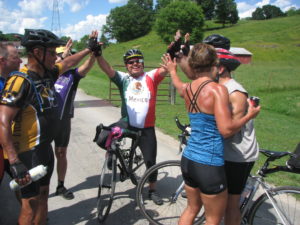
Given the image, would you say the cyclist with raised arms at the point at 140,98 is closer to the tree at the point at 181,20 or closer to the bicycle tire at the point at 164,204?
the bicycle tire at the point at 164,204

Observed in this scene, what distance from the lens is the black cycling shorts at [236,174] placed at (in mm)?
2562

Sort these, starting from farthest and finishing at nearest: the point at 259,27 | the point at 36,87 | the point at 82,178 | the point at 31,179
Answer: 1. the point at 259,27
2. the point at 82,178
3. the point at 36,87
4. the point at 31,179

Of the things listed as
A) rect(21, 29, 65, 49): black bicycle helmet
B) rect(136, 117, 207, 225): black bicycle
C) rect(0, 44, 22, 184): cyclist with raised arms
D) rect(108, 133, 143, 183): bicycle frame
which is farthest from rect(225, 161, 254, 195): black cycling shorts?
rect(0, 44, 22, 184): cyclist with raised arms

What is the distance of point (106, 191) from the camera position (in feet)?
11.4

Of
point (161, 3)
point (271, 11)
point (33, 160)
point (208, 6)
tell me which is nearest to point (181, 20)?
point (208, 6)

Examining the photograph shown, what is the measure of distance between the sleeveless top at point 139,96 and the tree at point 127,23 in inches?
3736

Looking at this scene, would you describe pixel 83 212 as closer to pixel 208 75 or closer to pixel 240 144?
pixel 240 144

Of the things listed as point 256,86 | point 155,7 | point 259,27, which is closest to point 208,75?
point 256,86

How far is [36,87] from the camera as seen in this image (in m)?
2.44

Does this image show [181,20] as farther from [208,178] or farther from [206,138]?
[208,178]

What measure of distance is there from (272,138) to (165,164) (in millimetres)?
5210

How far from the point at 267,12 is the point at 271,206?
Result: 143171 mm

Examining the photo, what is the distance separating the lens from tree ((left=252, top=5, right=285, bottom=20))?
121750mm

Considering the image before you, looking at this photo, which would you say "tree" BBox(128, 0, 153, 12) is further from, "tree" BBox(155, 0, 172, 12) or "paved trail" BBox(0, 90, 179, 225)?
"paved trail" BBox(0, 90, 179, 225)
